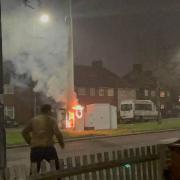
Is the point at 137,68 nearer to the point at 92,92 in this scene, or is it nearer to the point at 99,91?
the point at 99,91

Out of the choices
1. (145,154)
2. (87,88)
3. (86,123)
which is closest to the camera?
(145,154)

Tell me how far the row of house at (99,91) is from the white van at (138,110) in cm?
96

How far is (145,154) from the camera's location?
745cm

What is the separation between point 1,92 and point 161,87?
37.1m

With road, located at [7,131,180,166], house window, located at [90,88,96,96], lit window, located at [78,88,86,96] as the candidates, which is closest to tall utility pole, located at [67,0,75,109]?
lit window, located at [78,88,86,96]

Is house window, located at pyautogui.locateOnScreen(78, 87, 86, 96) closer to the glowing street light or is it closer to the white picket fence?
the glowing street light

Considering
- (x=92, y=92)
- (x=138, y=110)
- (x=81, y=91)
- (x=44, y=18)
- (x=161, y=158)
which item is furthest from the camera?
(x=92, y=92)

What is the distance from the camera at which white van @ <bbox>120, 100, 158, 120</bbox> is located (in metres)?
41.9

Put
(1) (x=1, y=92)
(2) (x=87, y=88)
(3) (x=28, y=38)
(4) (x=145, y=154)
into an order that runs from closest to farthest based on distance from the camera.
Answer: (1) (x=1, y=92) < (4) (x=145, y=154) < (3) (x=28, y=38) < (2) (x=87, y=88)

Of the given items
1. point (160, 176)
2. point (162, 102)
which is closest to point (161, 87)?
point (162, 102)

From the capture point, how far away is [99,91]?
49219 mm

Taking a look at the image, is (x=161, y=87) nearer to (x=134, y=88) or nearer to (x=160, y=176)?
(x=134, y=88)

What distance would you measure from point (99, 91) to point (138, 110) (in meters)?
→ 7.61

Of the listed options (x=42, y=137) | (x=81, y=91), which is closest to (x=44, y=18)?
(x=81, y=91)
